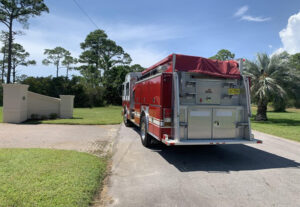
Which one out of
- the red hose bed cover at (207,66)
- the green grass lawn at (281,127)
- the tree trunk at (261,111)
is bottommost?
the green grass lawn at (281,127)

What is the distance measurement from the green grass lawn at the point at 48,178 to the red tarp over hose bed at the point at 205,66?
3365mm

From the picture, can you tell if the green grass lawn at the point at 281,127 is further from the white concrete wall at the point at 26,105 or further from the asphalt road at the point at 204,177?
the white concrete wall at the point at 26,105

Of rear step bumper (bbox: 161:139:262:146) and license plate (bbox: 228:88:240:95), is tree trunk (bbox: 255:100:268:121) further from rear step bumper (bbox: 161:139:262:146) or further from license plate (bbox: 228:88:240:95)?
rear step bumper (bbox: 161:139:262:146)

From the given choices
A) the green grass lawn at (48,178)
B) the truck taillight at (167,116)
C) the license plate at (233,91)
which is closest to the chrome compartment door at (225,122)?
the license plate at (233,91)

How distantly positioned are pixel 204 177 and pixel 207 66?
119 inches

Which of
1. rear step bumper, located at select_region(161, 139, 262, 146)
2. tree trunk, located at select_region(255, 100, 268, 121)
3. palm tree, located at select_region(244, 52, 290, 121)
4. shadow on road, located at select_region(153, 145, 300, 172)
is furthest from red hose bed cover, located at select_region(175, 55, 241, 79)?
tree trunk, located at select_region(255, 100, 268, 121)

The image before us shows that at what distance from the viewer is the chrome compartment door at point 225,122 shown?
→ 19.2 feet

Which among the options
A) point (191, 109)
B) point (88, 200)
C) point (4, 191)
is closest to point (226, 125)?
point (191, 109)

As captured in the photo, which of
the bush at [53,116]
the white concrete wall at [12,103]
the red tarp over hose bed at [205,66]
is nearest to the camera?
the red tarp over hose bed at [205,66]

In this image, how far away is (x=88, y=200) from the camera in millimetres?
3291

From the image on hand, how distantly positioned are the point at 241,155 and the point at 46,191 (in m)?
5.58

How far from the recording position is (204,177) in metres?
4.62

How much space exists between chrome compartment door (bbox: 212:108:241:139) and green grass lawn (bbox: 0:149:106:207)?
3233mm

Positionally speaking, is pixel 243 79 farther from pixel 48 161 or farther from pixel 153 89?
pixel 48 161
